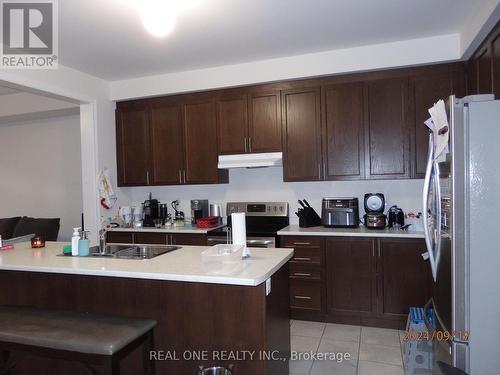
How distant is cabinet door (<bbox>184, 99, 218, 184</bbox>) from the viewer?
388cm

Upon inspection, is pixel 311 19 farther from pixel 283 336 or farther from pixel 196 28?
pixel 283 336

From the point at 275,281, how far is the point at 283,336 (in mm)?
381

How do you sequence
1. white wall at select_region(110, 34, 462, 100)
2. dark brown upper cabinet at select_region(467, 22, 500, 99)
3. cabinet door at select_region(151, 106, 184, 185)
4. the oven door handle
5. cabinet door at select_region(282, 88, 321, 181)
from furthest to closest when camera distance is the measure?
cabinet door at select_region(151, 106, 184, 185), cabinet door at select_region(282, 88, 321, 181), the oven door handle, white wall at select_region(110, 34, 462, 100), dark brown upper cabinet at select_region(467, 22, 500, 99)

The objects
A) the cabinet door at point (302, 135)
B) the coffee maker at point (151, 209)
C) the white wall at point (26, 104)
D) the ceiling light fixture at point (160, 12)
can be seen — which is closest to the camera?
the ceiling light fixture at point (160, 12)

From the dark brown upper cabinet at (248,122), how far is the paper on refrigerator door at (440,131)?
5.61 ft

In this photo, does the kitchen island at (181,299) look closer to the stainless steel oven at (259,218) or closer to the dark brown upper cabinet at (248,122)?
the stainless steel oven at (259,218)

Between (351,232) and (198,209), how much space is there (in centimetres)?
186

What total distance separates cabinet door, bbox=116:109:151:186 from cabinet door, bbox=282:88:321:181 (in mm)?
1749

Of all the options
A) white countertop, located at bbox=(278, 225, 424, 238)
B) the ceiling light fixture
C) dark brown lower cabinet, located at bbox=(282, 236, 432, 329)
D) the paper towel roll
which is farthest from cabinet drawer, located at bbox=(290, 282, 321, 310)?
the ceiling light fixture

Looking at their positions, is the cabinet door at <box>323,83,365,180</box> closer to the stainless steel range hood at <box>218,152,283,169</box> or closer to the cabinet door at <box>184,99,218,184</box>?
the stainless steel range hood at <box>218,152,283,169</box>

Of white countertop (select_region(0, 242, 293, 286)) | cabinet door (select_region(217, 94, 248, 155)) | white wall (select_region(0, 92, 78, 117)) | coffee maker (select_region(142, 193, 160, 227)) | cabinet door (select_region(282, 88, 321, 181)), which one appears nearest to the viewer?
white countertop (select_region(0, 242, 293, 286))

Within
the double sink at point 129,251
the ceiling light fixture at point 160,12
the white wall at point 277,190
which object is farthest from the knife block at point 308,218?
the ceiling light fixture at point 160,12

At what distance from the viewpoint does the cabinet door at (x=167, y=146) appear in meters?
4.02

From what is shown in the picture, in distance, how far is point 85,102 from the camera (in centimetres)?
388
